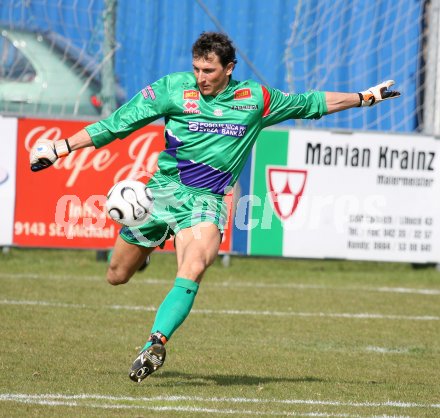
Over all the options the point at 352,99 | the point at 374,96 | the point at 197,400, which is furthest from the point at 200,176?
the point at 197,400

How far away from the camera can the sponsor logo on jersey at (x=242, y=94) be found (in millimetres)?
6983

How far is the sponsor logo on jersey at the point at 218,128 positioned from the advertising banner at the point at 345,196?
5.61 m

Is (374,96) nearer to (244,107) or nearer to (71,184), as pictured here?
(244,107)

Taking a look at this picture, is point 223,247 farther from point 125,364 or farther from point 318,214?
point 125,364

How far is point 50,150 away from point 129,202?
21.8 inches

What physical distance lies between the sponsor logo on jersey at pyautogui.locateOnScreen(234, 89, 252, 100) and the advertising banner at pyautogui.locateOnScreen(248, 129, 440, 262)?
555 centimetres

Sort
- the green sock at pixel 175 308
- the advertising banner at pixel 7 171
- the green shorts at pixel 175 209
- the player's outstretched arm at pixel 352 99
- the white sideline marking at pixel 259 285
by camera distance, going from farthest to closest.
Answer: the advertising banner at pixel 7 171, the white sideline marking at pixel 259 285, the player's outstretched arm at pixel 352 99, the green shorts at pixel 175 209, the green sock at pixel 175 308

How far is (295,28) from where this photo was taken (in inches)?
559

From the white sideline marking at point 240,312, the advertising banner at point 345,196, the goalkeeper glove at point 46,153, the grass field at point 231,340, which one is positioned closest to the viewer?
the grass field at point 231,340

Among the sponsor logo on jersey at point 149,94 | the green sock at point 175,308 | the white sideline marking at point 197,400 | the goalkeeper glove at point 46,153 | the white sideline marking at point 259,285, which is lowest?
the white sideline marking at point 197,400

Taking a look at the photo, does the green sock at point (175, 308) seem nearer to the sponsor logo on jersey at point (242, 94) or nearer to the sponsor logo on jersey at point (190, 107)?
the sponsor logo on jersey at point (190, 107)

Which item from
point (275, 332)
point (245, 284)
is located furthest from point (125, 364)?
point (245, 284)

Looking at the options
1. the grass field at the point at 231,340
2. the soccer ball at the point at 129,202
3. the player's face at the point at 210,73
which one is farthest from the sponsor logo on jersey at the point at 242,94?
the grass field at the point at 231,340

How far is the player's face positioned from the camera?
6703mm
